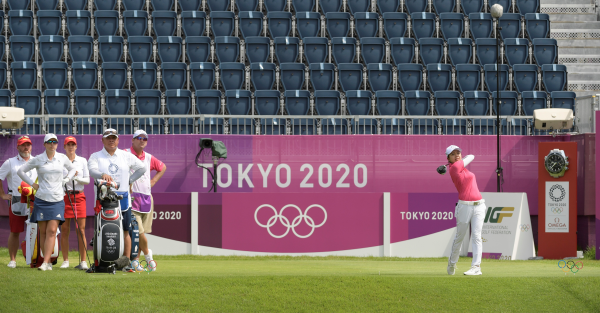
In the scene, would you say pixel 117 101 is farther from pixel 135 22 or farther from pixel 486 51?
pixel 486 51

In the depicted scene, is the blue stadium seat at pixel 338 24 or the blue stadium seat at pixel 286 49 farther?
the blue stadium seat at pixel 338 24

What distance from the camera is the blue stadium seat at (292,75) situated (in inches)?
679

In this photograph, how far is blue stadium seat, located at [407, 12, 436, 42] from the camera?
19.0m

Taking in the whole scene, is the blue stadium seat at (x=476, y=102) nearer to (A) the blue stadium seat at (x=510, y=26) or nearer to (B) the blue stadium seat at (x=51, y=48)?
(A) the blue stadium seat at (x=510, y=26)

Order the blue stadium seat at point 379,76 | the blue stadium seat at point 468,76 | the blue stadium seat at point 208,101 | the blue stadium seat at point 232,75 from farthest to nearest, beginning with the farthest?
1. the blue stadium seat at point 468,76
2. the blue stadium seat at point 379,76
3. the blue stadium seat at point 232,75
4. the blue stadium seat at point 208,101

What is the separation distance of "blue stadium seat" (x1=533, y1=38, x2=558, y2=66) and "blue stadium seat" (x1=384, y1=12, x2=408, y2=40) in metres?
3.49

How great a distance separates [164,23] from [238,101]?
383 cm

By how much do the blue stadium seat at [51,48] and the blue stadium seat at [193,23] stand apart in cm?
318

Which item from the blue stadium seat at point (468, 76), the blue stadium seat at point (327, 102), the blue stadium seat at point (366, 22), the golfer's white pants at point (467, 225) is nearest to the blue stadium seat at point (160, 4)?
the blue stadium seat at point (366, 22)

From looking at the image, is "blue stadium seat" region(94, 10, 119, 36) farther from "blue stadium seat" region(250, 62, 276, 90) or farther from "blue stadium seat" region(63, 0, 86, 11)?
"blue stadium seat" region(250, 62, 276, 90)

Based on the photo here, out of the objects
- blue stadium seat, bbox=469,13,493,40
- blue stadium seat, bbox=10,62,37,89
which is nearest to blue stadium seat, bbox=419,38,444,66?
blue stadium seat, bbox=469,13,493,40

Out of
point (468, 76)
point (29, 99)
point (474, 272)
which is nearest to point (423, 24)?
point (468, 76)

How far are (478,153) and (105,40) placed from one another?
9648 mm

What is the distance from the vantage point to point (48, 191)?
923cm
